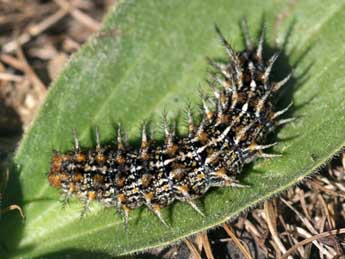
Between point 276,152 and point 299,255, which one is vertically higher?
point 276,152

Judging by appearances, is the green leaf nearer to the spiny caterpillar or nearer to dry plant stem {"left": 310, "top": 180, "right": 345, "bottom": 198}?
the spiny caterpillar

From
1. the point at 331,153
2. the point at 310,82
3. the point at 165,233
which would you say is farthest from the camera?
the point at 310,82

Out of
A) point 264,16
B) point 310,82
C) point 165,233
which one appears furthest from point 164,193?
point 264,16

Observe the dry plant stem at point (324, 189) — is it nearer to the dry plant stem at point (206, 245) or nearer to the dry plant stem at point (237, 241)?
the dry plant stem at point (237, 241)

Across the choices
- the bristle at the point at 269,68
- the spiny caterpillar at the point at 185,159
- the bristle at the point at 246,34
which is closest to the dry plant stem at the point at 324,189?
the spiny caterpillar at the point at 185,159

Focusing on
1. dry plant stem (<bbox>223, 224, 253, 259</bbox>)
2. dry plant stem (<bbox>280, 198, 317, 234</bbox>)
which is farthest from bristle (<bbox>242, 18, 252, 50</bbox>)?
dry plant stem (<bbox>223, 224, 253, 259</bbox>)

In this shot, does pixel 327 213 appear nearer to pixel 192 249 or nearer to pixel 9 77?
pixel 192 249

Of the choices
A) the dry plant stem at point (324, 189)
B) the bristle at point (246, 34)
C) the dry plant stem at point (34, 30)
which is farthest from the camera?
the dry plant stem at point (34, 30)

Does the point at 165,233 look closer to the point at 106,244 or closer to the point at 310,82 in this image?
the point at 106,244
